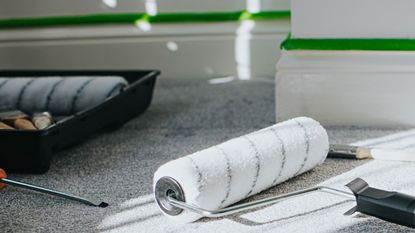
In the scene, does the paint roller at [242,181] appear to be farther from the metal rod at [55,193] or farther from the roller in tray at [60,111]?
the roller in tray at [60,111]

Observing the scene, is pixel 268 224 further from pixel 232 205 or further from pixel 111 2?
pixel 111 2

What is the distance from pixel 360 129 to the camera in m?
1.01

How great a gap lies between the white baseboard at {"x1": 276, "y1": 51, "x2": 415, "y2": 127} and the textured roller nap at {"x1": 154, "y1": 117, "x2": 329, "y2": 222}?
218 millimetres

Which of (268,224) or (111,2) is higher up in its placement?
(111,2)

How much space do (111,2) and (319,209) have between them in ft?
3.07

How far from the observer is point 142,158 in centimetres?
93

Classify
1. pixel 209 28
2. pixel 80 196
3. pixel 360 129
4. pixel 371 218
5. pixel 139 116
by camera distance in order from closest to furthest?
pixel 371 218 → pixel 80 196 → pixel 360 129 → pixel 139 116 → pixel 209 28

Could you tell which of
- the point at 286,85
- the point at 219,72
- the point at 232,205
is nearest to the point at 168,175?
the point at 232,205

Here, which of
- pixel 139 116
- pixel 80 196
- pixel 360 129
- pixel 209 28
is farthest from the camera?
pixel 209 28

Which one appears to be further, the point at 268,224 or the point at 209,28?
the point at 209,28

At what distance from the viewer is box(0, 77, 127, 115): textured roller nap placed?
108 centimetres

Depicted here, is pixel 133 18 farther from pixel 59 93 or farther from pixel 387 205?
pixel 387 205

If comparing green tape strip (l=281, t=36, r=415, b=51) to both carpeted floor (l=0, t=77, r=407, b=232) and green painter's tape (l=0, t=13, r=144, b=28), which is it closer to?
carpeted floor (l=0, t=77, r=407, b=232)

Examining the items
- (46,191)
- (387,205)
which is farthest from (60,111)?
(387,205)
